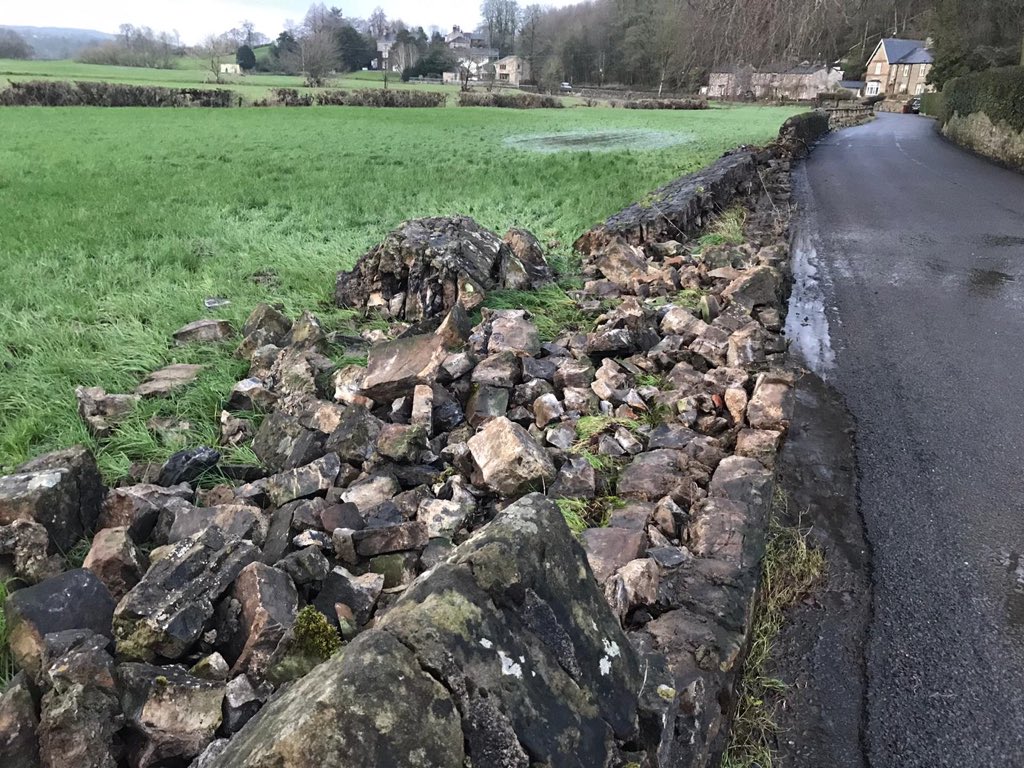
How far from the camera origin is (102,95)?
44.9 m

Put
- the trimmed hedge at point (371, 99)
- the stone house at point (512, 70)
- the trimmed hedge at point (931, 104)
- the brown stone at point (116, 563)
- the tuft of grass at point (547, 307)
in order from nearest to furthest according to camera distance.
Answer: the brown stone at point (116, 563), the tuft of grass at point (547, 307), the trimmed hedge at point (931, 104), the trimmed hedge at point (371, 99), the stone house at point (512, 70)

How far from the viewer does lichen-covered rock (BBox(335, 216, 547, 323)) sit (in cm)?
652

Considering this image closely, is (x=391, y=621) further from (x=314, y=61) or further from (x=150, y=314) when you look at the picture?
(x=314, y=61)

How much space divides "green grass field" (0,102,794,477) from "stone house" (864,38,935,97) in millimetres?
68492

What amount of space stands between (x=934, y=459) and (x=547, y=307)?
364 cm

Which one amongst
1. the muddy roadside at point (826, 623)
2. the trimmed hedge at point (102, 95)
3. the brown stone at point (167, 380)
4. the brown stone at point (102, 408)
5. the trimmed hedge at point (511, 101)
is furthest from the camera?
the trimmed hedge at point (511, 101)

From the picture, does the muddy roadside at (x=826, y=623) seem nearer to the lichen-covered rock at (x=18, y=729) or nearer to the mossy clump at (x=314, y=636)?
the mossy clump at (x=314, y=636)

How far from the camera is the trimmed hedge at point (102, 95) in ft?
139

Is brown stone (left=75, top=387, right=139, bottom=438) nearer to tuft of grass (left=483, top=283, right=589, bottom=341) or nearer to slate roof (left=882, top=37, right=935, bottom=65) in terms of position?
tuft of grass (left=483, top=283, right=589, bottom=341)

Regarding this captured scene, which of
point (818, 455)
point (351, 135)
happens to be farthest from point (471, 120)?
point (818, 455)

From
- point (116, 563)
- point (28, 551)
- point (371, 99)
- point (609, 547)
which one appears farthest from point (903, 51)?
point (28, 551)

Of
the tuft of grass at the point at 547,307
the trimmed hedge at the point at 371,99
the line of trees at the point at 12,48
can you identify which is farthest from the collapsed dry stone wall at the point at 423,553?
the line of trees at the point at 12,48

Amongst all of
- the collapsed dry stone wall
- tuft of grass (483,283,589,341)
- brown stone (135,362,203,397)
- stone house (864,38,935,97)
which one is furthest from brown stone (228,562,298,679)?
stone house (864,38,935,97)

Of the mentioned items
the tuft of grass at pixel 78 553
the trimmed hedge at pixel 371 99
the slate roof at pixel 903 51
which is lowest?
the trimmed hedge at pixel 371 99
